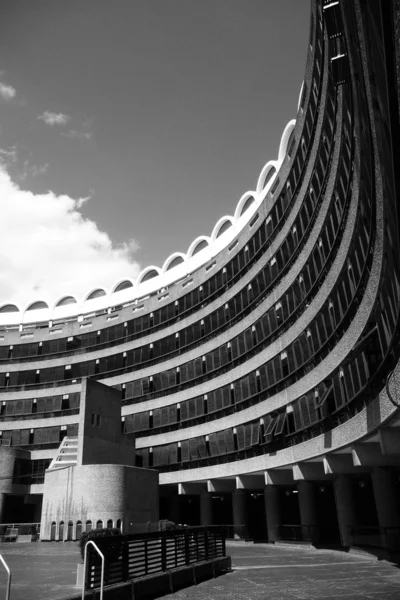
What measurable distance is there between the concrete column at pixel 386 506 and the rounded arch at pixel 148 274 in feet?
127

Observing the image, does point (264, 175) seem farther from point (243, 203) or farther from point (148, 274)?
point (148, 274)

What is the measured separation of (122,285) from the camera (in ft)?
202

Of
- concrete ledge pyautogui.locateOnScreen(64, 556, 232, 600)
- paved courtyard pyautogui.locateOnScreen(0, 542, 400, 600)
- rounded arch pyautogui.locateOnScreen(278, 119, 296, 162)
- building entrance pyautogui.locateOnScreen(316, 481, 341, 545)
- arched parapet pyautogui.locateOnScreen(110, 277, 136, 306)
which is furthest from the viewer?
arched parapet pyautogui.locateOnScreen(110, 277, 136, 306)

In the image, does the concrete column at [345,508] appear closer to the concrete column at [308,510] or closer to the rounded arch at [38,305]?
the concrete column at [308,510]

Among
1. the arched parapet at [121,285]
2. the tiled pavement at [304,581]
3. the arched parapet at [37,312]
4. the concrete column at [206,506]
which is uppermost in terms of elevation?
the arched parapet at [121,285]

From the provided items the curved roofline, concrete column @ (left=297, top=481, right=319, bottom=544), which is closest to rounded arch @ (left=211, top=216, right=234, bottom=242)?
the curved roofline

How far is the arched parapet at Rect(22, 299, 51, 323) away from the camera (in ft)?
202

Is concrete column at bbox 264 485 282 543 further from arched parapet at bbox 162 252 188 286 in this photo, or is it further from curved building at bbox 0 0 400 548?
arched parapet at bbox 162 252 188 286

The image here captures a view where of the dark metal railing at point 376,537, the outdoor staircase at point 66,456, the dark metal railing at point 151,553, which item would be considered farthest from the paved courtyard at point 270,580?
the outdoor staircase at point 66,456

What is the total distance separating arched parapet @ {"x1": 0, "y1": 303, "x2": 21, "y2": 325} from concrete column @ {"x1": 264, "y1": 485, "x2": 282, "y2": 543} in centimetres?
3957

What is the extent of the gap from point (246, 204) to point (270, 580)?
35973mm

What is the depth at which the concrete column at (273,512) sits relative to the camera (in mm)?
33844

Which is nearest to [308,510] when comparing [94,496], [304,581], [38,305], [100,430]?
[94,496]

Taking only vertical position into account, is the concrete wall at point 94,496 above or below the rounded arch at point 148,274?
below
